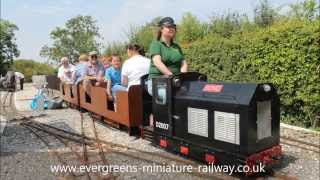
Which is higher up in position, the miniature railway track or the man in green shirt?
the man in green shirt

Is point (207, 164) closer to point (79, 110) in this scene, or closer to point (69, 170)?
point (69, 170)

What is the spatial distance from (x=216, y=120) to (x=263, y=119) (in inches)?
21.3

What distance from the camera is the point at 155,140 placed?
5.91 m

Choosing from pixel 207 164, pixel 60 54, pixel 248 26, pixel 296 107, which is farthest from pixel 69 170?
pixel 60 54

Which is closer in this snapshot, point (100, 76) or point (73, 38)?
point (100, 76)

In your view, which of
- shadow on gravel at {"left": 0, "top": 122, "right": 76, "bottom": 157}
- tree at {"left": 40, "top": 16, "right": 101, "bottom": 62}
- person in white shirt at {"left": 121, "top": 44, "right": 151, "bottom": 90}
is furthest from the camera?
tree at {"left": 40, "top": 16, "right": 101, "bottom": 62}

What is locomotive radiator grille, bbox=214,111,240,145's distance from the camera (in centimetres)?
438

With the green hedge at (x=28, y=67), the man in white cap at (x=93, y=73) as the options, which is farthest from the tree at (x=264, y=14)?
the green hedge at (x=28, y=67)

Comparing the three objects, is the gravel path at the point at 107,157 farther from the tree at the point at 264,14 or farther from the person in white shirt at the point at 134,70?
the tree at the point at 264,14

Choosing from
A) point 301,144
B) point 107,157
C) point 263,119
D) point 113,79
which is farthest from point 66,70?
point 263,119

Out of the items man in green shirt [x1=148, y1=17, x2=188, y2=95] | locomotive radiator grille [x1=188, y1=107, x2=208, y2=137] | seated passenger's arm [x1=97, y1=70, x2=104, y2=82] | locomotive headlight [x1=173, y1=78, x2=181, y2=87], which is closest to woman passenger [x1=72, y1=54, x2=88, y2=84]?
seated passenger's arm [x1=97, y1=70, x2=104, y2=82]

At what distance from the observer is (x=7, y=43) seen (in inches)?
2325

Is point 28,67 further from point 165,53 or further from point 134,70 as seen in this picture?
point 165,53

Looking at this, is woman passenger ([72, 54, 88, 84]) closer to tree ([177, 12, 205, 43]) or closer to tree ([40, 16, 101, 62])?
tree ([177, 12, 205, 43])
